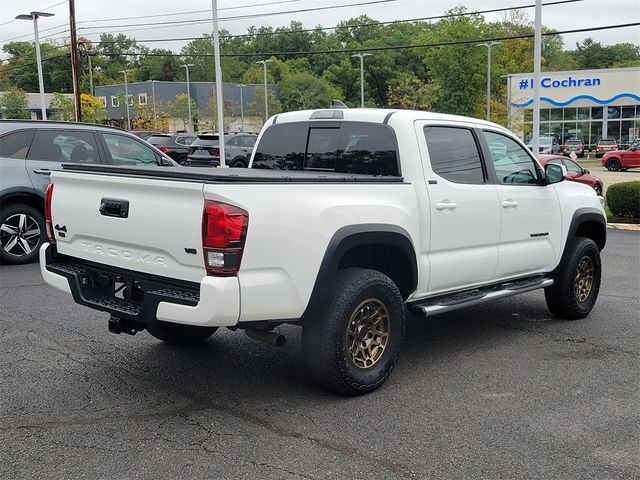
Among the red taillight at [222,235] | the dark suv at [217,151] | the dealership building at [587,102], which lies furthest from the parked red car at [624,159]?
the red taillight at [222,235]

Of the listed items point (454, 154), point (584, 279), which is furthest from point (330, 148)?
point (584, 279)

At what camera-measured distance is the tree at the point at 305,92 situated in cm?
8431

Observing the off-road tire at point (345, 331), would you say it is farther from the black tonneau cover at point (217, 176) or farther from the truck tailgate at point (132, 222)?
the truck tailgate at point (132, 222)

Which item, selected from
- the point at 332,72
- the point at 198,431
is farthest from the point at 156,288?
the point at 332,72

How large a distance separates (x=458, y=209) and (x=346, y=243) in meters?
1.31

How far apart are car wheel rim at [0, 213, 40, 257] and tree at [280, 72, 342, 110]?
74.9 meters

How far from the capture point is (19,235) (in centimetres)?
949

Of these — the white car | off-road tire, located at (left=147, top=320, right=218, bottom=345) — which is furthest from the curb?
the white car

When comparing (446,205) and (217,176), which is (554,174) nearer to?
(446,205)

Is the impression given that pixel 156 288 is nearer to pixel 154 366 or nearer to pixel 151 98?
pixel 154 366

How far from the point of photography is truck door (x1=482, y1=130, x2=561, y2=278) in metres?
5.93

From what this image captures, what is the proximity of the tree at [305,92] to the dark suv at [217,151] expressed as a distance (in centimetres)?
5681

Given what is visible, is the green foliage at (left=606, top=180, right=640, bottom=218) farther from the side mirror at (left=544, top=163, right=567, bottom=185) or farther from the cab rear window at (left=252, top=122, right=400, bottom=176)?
the cab rear window at (left=252, top=122, right=400, bottom=176)

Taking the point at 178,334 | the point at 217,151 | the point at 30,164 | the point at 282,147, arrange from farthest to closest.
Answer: the point at 217,151
the point at 30,164
the point at 282,147
the point at 178,334
